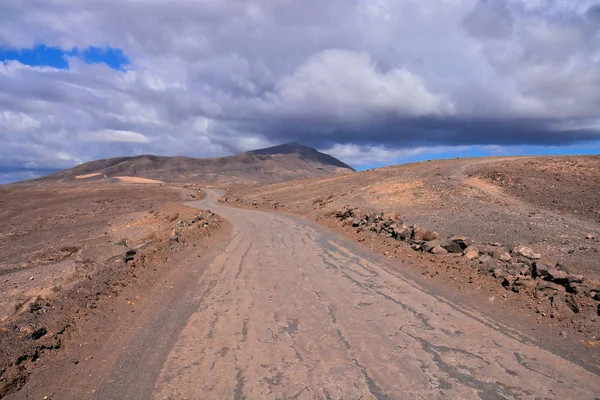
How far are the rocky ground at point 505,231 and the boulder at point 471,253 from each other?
38 millimetres

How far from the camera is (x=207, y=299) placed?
28.1 ft

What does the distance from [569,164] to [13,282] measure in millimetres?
36839

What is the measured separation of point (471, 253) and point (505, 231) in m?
5.82

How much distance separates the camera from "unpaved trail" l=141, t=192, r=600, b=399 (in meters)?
4.94

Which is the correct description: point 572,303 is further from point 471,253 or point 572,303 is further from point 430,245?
point 430,245

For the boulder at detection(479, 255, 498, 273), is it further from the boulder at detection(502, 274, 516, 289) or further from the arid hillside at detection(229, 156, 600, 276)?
the arid hillside at detection(229, 156, 600, 276)

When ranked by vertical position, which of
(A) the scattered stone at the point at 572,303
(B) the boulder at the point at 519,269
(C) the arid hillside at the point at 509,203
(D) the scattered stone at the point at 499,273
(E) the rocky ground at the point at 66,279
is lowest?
(E) the rocky ground at the point at 66,279

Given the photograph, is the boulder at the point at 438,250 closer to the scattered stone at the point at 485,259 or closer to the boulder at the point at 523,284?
the scattered stone at the point at 485,259

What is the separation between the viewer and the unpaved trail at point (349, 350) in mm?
4938

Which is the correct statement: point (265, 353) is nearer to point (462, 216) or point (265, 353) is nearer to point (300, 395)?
point (300, 395)

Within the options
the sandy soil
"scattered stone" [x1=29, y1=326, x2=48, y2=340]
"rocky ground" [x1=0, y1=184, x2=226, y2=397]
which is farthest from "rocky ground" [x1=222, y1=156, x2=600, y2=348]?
"scattered stone" [x1=29, y1=326, x2=48, y2=340]

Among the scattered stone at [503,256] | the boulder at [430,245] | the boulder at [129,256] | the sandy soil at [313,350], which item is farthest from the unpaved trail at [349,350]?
the boulder at [129,256]

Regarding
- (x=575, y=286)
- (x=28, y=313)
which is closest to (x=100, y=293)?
(x=28, y=313)

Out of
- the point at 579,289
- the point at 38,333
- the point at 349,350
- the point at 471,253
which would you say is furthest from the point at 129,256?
the point at 579,289
